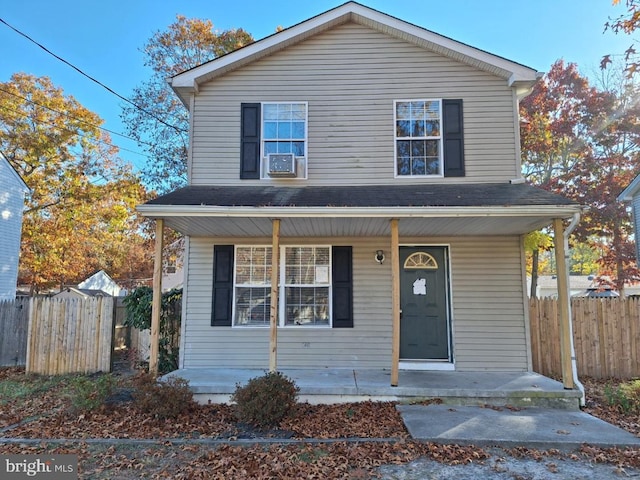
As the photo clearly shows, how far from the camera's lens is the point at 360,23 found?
7410 mm

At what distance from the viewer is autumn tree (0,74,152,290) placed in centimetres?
1738

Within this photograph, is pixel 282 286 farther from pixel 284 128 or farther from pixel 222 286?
pixel 284 128

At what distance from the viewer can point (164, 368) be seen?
7.45 meters

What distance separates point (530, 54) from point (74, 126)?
1889 cm

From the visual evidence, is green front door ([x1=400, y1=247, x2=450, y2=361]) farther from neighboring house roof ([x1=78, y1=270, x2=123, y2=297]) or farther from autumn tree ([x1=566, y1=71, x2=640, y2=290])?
neighboring house roof ([x1=78, y1=270, x2=123, y2=297])

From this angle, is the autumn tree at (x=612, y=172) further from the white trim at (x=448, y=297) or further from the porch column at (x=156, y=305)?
the porch column at (x=156, y=305)

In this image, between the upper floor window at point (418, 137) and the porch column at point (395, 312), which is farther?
the upper floor window at point (418, 137)

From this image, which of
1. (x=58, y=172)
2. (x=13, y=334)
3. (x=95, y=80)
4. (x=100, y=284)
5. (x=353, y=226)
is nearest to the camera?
(x=353, y=226)

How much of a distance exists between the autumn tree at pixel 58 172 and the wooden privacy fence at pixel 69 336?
465 inches

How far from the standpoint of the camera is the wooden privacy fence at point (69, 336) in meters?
7.79

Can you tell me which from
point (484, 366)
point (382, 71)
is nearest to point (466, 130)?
point (382, 71)

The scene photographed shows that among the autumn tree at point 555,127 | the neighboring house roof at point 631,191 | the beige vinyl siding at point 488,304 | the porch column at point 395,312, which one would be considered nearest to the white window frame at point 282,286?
the porch column at point 395,312

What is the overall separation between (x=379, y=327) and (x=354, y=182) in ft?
8.63

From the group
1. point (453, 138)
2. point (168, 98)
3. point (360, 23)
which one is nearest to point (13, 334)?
point (168, 98)
